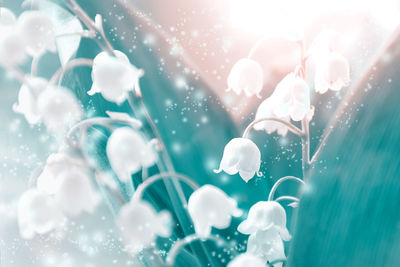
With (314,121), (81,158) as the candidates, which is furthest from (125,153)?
(314,121)

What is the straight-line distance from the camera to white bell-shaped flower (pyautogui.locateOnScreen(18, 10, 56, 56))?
339 mm

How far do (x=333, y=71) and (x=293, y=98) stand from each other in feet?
0.17

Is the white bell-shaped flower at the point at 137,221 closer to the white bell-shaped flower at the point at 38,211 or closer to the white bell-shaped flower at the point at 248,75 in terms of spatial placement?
the white bell-shaped flower at the point at 38,211

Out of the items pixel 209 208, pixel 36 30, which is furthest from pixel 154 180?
pixel 36 30

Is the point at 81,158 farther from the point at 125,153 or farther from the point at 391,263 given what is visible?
the point at 391,263

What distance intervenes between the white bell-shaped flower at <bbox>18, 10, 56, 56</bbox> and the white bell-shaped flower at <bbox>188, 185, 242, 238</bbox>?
17 cm

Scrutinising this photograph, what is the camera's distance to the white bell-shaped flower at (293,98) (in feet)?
1.55

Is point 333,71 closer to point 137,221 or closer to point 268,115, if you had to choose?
point 268,115

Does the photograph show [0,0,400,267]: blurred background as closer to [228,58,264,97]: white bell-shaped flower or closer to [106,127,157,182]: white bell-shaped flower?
[228,58,264,97]: white bell-shaped flower

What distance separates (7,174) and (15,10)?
0.77 ft

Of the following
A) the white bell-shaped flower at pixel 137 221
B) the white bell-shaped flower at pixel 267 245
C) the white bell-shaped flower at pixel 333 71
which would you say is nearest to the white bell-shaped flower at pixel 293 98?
the white bell-shaped flower at pixel 333 71

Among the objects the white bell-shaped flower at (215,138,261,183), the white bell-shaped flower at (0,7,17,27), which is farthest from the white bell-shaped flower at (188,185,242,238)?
the white bell-shaped flower at (0,7,17,27)

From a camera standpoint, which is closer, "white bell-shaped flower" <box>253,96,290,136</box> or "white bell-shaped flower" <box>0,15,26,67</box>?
"white bell-shaped flower" <box>0,15,26,67</box>

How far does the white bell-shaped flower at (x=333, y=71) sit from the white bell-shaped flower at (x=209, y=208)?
0.18m
